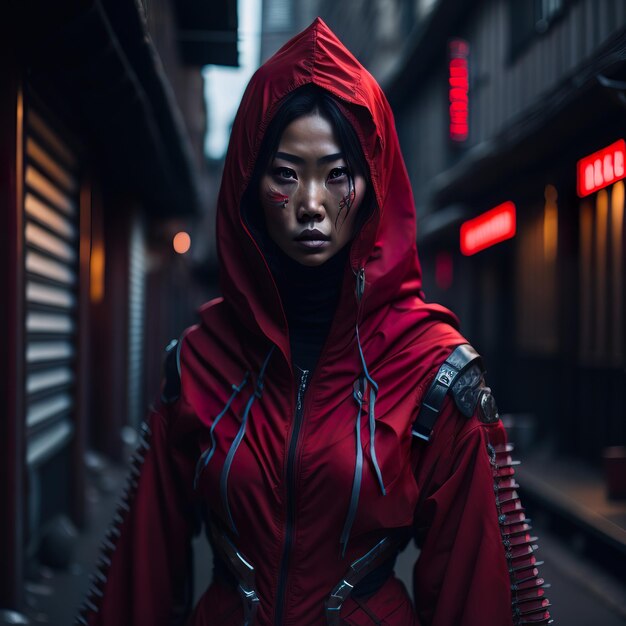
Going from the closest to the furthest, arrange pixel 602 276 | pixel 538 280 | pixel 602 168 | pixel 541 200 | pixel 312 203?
pixel 312 203, pixel 602 168, pixel 602 276, pixel 541 200, pixel 538 280

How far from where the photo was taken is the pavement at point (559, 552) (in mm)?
5012

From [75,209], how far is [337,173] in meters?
5.30

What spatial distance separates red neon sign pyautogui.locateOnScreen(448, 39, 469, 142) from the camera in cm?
1318

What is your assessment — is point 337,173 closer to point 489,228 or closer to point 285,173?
point 285,173

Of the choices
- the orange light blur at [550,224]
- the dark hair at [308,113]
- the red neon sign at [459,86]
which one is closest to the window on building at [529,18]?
the orange light blur at [550,224]

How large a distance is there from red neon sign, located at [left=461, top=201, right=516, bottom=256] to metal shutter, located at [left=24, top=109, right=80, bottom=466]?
6.27 meters

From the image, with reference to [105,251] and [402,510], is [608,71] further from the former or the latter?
[105,251]

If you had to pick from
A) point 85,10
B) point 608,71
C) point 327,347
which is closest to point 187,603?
point 327,347

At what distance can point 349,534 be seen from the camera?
183cm

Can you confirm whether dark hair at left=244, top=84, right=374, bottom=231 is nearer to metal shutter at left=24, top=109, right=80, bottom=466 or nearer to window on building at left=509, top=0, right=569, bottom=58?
metal shutter at left=24, top=109, right=80, bottom=466

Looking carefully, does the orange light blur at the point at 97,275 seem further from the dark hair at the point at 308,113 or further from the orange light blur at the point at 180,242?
the orange light blur at the point at 180,242

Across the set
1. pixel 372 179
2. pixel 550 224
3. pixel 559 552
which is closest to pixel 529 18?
pixel 550 224

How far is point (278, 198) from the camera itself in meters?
1.95

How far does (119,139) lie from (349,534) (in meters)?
5.75
